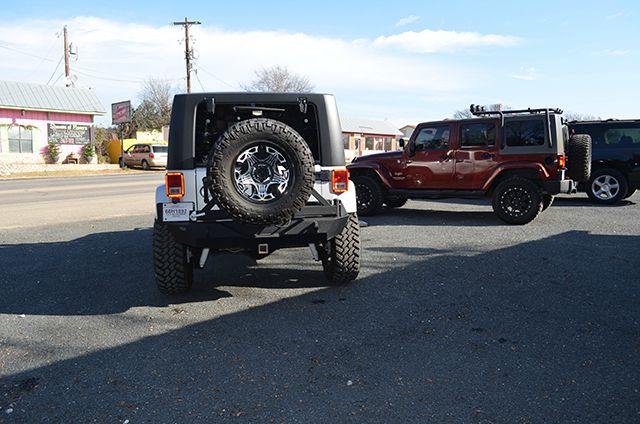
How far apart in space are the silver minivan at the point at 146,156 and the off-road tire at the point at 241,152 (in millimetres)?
30435

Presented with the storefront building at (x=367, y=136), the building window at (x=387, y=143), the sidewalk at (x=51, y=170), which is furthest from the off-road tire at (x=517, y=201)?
the building window at (x=387, y=143)

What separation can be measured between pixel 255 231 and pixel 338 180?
946mm

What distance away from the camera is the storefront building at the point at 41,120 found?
3066cm

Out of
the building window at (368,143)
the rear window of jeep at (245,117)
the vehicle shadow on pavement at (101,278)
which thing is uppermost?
the building window at (368,143)

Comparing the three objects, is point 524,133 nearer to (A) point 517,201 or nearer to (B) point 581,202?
(A) point 517,201

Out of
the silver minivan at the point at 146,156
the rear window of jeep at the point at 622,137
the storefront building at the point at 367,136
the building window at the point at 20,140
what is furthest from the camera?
the storefront building at the point at 367,136

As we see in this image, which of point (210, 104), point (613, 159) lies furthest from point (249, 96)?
point (613, 159)

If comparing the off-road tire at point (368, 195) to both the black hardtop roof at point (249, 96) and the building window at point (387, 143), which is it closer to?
the black hardtop roof at point (249, 96)

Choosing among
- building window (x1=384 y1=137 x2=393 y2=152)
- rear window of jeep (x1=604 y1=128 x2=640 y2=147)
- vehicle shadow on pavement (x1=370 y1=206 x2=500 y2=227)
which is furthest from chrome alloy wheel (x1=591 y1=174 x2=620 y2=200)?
building window (x1=384 y1=137 x2=393 y2=152)

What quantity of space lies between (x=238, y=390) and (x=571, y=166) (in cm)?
842

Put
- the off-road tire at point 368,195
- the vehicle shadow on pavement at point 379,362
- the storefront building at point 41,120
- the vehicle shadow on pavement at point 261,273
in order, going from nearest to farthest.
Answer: the vehicle shadow on pavement at point 379,362 → the vehicle shadow on pavement at point 261,273 → the off-road tire at point 368,195 → the storefront building at point 41,120

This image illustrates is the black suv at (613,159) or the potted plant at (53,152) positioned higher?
the potted plant at (53,152)

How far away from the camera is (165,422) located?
2.84 meters

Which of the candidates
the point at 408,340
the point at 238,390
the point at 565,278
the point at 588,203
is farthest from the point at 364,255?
the point at 588,203
